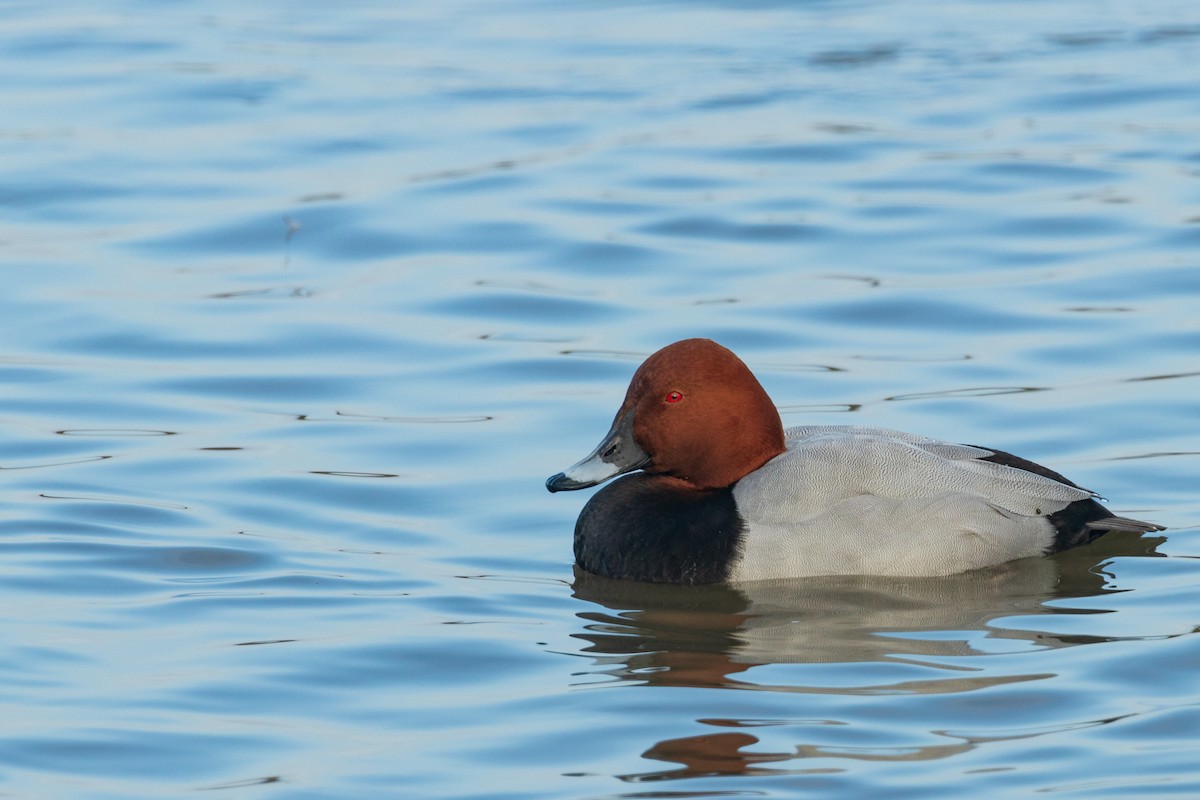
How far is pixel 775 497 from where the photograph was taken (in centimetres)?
639

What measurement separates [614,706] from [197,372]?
163 inches

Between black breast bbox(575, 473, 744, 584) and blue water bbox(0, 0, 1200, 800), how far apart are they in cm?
10

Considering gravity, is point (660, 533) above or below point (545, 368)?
below

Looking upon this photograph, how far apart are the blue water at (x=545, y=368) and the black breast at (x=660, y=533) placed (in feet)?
0.33

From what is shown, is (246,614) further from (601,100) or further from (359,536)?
(601,100)

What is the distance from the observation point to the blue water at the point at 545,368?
16.4 feet

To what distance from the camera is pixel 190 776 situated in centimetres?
474

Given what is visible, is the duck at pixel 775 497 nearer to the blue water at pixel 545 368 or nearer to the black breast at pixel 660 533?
the black breast at pixel 660 533

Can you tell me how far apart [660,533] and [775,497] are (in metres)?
0.40

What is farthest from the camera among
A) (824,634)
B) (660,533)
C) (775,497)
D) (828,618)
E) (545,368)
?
(545,368)

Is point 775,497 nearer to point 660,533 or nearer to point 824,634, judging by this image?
point 660,533

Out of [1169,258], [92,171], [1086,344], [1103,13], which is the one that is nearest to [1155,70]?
[1103,13]

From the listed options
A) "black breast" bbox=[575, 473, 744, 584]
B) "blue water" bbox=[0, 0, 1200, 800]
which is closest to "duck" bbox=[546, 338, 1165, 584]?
"black breast" bbox=[575, 473, 744, 584]

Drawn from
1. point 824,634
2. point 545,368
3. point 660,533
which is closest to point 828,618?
point 824,634
